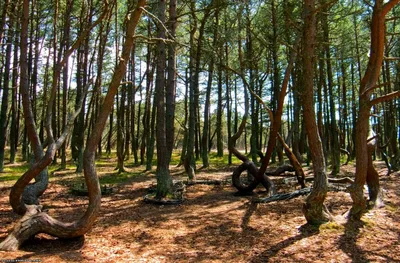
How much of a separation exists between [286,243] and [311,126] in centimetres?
204

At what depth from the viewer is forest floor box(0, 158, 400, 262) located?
4484 millimetres

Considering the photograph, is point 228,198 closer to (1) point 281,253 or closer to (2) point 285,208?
(2) point 285,208

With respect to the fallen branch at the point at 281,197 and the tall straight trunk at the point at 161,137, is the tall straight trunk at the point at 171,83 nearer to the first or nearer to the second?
the tall straight trunk at the point at 161,137

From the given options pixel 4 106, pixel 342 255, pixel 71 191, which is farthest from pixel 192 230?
pixel 4 106

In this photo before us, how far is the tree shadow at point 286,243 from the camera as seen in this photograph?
177 inches

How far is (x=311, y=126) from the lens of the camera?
565cm

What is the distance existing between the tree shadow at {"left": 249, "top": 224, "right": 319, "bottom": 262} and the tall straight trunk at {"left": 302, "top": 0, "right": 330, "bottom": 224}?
0.17 m

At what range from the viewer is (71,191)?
31.2 ft

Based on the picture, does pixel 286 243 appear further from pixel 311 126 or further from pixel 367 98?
pixel 367 98

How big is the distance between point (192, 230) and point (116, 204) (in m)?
3.02

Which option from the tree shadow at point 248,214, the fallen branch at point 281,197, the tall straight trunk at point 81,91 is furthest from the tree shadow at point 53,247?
the tall straight trunk at point 81,91

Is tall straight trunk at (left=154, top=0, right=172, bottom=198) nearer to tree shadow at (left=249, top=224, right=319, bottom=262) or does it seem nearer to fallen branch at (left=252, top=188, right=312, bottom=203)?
fallen branch at (left=252, top=188, right=312, bottom=203)

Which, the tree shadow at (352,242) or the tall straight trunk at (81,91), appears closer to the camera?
the tree shadow at (352,242)

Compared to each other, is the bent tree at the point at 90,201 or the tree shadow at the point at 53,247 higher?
the bent tree at the point at 90,201
